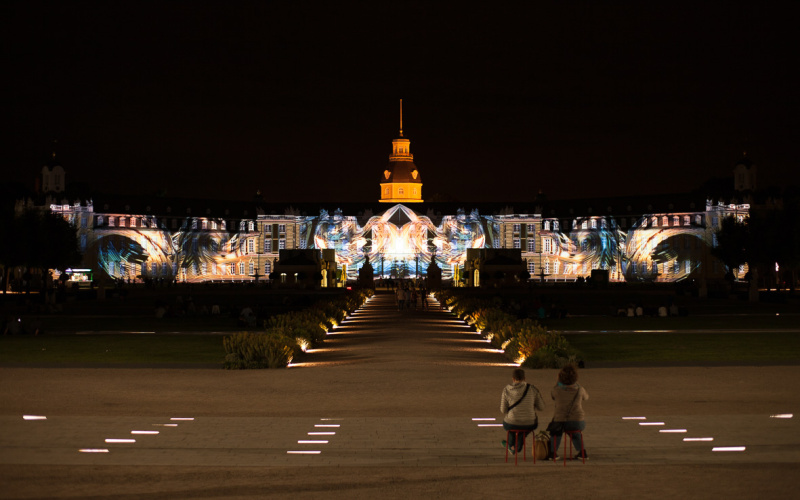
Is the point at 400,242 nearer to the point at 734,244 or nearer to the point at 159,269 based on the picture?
the point at 159,269

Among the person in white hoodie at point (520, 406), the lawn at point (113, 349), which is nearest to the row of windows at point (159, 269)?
the lawn at point (113, 349)

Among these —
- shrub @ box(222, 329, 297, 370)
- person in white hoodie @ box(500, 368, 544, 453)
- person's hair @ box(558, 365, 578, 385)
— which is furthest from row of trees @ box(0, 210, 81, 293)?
person's hair @ box(558, 365, 578, 385)

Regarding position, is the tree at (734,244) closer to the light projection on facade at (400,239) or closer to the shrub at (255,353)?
the light projection on facade at (400,239)

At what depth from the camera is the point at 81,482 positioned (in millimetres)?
13734

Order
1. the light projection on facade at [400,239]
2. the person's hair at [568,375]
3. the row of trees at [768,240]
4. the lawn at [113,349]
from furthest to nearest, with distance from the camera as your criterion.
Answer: the light projection on facade at [400,239]
the row of trees at [768,240]
the lawn at [113,349]
the person's hair at [568,375]

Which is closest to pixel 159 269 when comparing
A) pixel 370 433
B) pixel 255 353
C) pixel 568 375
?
pixel 255 353

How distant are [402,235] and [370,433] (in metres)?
169

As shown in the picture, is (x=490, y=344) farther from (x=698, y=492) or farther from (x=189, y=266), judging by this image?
(x=189, y=266)

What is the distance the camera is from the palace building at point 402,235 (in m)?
174

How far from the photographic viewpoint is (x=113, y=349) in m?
35.8

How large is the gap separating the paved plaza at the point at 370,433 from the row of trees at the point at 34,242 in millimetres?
70295

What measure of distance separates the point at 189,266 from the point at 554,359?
6085 inches

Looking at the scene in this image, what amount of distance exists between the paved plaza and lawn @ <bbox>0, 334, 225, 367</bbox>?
332 centimetres

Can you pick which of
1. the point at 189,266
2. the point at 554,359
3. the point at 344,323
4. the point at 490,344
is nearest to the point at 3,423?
the point at 554,359
